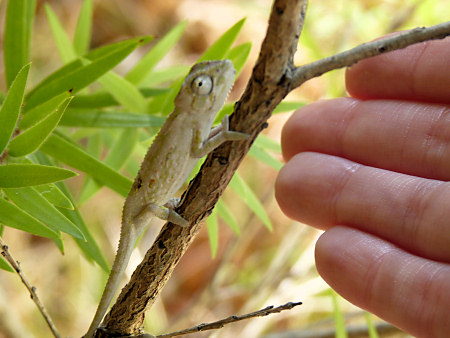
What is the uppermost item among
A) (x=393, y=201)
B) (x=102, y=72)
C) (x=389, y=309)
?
(x=102, y=72)

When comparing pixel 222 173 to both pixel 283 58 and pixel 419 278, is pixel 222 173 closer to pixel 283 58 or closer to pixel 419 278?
pixel 283 58

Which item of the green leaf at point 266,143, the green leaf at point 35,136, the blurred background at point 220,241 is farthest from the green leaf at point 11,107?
the blurred background at point 220,241

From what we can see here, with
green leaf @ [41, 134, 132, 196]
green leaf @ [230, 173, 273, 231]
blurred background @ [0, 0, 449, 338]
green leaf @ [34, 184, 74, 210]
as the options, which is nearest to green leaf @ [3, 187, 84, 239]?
green leaf @ [34, 184, 74, 210]

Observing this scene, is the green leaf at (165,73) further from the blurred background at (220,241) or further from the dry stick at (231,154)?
the dry stick at (231,154)

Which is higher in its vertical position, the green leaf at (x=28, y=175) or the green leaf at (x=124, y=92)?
the green leaf at (x=124, y=92)

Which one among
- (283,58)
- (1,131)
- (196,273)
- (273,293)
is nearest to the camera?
(283,58)

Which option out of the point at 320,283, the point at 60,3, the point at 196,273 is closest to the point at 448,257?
the point at 320,283

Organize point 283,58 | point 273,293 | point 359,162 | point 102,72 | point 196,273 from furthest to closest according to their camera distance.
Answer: point 196,273 → point 273,293 → point 359,162 → point 102,72 → point 283,58

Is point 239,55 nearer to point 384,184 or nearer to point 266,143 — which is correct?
→ point 266,143
